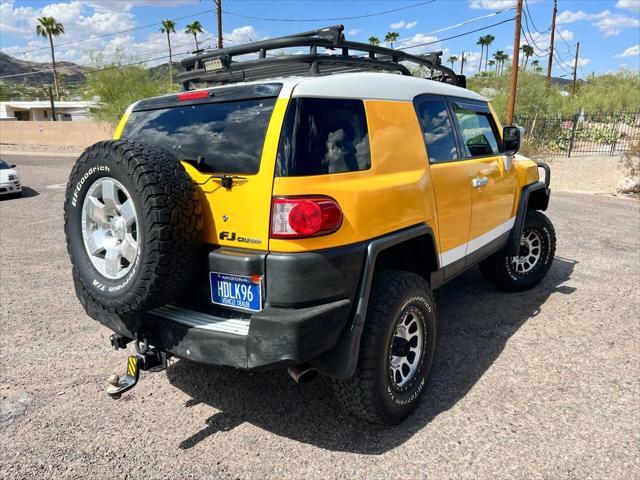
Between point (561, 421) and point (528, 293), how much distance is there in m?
2.36

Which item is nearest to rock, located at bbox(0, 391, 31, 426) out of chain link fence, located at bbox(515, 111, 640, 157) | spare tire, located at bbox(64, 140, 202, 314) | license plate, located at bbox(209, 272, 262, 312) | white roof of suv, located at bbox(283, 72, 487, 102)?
spare tire, located at bbox(64, 140, 202, 314)

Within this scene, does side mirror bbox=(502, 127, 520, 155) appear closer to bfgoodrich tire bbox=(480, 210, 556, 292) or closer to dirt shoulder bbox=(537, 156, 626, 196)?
bfgoodrich tire bbox=(480, 210, 556, 292)

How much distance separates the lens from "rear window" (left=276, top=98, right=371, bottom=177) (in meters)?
2.24

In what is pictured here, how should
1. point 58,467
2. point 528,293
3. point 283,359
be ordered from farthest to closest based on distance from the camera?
point 528,293
point 58,467
point 283,359

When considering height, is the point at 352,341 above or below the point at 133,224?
below

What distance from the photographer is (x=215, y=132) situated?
256 centimetres

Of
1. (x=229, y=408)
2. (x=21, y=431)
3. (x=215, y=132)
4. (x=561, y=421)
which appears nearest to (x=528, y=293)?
(x=561, y=421)

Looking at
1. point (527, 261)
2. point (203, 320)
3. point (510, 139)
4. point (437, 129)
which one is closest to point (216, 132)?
point (203, 320)

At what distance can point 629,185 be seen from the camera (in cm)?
1208

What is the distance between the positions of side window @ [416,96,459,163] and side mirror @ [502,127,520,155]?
1095 millimetres

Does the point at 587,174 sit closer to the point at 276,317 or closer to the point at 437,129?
the point at 437,129

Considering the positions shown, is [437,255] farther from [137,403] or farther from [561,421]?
[137,403]

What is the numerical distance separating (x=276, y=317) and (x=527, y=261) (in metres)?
3.81

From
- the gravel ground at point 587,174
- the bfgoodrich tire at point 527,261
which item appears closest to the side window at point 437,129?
the bfgoodrich tire at point 527,261
